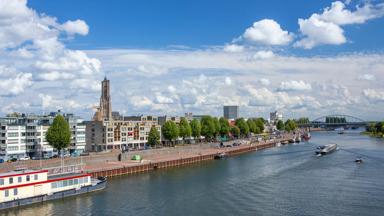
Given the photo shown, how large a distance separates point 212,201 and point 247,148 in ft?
286

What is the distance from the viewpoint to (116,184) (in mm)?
67188

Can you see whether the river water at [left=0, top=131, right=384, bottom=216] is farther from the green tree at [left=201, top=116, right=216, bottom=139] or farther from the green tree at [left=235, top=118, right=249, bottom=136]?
the green tree at [left=235, top=118, right=249, bottom=136]

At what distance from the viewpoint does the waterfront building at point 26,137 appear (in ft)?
308

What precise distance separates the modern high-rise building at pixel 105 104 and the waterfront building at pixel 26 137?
25385mm

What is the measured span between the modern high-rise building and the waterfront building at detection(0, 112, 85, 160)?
83.3 feet

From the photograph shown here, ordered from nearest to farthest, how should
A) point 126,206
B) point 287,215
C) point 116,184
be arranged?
point 287,215 → point 126,206 → point 116,184

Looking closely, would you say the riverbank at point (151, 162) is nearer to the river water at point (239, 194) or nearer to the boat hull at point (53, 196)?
the river water at point (239, 194)

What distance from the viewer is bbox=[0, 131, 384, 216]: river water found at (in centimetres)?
4934

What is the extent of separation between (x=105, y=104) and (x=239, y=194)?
90.0m

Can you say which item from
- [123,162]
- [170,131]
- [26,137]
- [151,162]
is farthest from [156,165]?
[170,131]

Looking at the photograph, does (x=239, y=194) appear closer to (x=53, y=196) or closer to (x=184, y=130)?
(x=53, y=196)

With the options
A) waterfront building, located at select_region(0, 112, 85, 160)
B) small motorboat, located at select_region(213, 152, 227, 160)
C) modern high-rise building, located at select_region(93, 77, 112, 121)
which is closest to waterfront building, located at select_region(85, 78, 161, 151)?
modern high-rise building, located at select_region(93, 77, 112, 121)

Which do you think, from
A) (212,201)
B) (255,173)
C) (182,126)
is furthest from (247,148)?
(212,201)

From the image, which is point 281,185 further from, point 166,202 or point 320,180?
point 166,202
